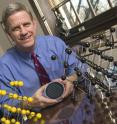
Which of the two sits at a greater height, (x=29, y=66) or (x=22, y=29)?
(x=22, y=29)

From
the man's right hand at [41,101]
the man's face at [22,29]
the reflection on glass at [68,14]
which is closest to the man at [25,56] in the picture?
the man's face at [22,29]

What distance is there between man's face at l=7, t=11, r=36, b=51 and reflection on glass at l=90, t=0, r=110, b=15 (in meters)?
0.63

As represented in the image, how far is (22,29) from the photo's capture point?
4.18ft

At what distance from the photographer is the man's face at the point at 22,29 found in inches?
50.1

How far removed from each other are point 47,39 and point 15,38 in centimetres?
26

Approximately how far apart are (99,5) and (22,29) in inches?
28.7

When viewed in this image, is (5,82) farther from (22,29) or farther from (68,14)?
(68,14)

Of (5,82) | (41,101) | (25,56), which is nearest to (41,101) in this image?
(41,101)

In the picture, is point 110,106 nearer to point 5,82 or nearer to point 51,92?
point 51,92

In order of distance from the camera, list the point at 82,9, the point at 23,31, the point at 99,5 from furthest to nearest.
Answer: the point at 82,9 < the point at 99,5 < the point at 23,31

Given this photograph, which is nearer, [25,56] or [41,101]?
[41,101]

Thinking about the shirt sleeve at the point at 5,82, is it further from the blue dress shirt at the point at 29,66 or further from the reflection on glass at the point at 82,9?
the reflection on glass at the point at 82,9

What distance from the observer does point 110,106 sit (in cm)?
92

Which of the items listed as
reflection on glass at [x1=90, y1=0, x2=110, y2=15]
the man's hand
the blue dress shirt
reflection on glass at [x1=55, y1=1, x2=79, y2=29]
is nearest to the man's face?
the blue dress shirt
